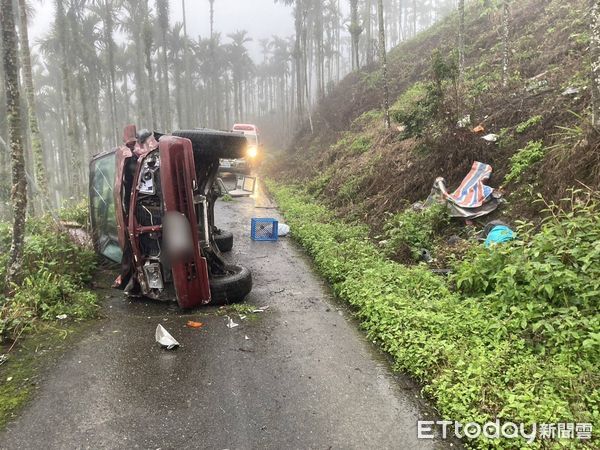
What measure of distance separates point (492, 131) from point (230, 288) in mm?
Result: 6808

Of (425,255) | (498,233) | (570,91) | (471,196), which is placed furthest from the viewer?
(570,91)

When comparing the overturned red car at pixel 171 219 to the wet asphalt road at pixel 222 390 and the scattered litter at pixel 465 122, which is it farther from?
the scattered litter at pixel 465 122

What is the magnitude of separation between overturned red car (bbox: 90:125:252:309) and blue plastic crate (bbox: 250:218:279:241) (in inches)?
111

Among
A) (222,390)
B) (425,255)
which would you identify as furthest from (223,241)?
(222,390)

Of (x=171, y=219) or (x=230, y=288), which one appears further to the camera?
(x=230, y=288)

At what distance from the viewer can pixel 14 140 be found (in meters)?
5.29

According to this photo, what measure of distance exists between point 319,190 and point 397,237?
288 inches

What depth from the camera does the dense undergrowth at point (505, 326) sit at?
2885 mm

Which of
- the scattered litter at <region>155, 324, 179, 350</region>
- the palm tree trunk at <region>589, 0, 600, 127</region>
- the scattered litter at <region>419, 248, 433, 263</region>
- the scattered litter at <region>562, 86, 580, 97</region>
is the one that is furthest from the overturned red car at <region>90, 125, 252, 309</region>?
the scattered litter at <region>562, 86, 580, 97</region>

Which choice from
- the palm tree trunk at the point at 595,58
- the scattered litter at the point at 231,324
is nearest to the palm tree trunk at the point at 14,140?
the scattered litter at the point at 231,324

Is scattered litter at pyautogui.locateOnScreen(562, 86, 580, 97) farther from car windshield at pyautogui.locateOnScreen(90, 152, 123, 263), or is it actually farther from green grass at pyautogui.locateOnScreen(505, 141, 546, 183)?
car windshield at pyautogui.locateOnScreen(90, 152, 123, 263)

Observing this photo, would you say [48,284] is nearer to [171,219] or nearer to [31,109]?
[171,219]

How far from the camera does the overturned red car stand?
4.66 m

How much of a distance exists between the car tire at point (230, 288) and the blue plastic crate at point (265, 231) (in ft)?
10.9
